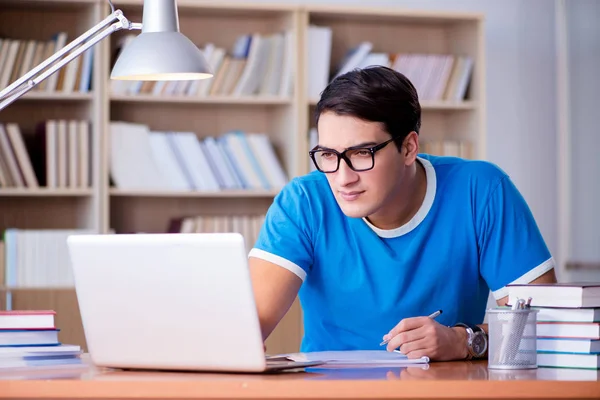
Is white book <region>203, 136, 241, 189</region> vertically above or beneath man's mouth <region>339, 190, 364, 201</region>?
above

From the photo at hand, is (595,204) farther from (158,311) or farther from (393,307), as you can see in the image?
(158,311)

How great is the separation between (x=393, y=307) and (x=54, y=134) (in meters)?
2.13

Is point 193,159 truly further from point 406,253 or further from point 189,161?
point 406,253

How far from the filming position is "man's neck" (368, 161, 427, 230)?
206cm

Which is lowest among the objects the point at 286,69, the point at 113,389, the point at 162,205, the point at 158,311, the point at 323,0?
the point at 113,389

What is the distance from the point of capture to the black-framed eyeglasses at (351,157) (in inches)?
74.4

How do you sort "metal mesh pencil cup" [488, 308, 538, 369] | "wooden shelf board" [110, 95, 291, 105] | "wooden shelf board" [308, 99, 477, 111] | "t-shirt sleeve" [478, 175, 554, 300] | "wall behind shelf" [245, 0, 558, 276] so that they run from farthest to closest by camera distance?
"wall behind shelf" [245, 0, 558, 276]
"wooden shelf board" [308, 99, 477, 111]
"wooden shelf board" [110, 95, 291, 105]
"t-shirt sleeve" [478, 175, 554, 300]
"metal mesh pencil cup" [488, 308, 538, 369]

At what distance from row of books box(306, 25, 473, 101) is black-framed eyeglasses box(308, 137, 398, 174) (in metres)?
2.08

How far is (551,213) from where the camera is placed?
15.2 ft

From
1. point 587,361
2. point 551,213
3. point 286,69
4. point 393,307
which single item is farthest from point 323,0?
point 587,361

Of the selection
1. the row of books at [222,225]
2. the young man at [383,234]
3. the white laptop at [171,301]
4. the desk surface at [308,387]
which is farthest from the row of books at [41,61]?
the desk surface at [308,387]

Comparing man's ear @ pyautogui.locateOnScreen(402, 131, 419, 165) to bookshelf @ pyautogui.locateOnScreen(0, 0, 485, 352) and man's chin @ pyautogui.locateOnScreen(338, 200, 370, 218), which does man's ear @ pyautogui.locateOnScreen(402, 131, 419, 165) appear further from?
bookshelf @ pyautogui.locateOnScreen(0, 0, 485, 352)

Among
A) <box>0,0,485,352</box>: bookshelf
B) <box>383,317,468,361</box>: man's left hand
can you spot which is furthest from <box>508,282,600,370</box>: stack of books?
<box>0,0,485,352</box>: bookshelf

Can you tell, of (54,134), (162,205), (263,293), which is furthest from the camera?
(162,205)
